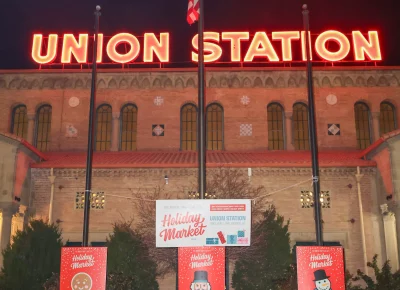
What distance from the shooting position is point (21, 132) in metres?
32.0

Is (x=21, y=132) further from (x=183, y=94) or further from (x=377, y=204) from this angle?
(x=377, y=204)

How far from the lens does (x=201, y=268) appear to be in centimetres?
1312

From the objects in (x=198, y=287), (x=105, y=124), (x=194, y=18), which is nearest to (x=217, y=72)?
(x=105, y=124)

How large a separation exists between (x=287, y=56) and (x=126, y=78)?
11.1 metres

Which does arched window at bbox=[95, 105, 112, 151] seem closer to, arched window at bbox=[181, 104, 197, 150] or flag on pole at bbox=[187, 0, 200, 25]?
arched window at bbox=[181, 104, 197, 150]

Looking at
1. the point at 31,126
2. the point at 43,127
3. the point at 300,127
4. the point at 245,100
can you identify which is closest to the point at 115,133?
the point at 43,127

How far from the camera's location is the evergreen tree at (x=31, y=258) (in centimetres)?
1958

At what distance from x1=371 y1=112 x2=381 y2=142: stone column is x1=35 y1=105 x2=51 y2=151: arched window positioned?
21435 millimetres

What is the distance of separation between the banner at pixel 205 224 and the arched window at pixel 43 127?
20409 millimetres

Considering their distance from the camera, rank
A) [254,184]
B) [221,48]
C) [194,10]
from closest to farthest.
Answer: [194,10], [254,184], [221,48]

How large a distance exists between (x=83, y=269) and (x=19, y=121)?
69.9 feet

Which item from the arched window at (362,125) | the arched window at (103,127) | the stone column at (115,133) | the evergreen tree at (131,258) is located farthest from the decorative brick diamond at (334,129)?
the evergreen tree at (131,258)

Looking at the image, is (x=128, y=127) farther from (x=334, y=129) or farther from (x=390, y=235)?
(x=390, y=235)

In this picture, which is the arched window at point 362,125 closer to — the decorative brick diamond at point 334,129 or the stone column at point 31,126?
the decorative brick diamond at point 334,129
